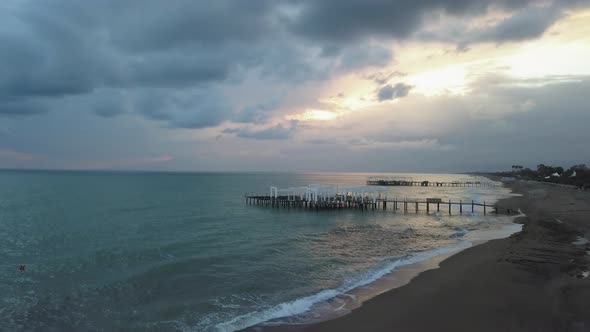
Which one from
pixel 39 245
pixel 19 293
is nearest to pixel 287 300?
pixel 19 293

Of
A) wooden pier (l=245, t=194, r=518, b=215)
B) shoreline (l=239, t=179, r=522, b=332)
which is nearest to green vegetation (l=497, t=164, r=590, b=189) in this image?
wooden pier (l=245, t=194, r=518, b=215)

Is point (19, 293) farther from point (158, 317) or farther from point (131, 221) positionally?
point (131, 221)

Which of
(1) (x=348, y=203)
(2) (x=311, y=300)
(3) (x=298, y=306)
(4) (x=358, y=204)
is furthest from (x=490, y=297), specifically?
(1) (x=348, y=203)

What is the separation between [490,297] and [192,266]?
13.2 metres

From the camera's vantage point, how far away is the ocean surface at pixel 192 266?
449 inches

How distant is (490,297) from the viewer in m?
12.0

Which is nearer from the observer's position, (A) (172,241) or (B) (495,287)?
(B) (495,287)

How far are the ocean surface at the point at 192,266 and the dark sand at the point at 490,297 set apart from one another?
1.80m

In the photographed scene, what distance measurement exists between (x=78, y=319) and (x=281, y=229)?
66.4 ft

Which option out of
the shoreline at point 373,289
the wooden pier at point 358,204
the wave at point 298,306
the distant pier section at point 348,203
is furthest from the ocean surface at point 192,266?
the distant pier section at point 348,203

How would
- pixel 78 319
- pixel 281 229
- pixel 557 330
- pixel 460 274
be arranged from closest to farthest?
1. pixel 557 330
2. pixel 78 319
3. pixel 460 274
4. pixel 281 229

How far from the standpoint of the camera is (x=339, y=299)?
40.9ft

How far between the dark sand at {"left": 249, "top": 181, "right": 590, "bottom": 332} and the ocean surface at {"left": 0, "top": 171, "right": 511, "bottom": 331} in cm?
180

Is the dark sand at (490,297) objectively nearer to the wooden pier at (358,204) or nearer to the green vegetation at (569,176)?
the wooden pier at (358,204)
